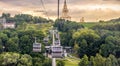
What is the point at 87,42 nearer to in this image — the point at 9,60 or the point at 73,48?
the point at 73,48

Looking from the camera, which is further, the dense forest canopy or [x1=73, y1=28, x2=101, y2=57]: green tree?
[x1=73, y1=28, x2=101, y2=57]: green tree

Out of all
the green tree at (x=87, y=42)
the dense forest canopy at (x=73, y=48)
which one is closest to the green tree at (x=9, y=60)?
the dense forest canopy at (x=73, y=48)

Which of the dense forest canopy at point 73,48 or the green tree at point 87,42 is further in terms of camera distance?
the green tree at point 87,42

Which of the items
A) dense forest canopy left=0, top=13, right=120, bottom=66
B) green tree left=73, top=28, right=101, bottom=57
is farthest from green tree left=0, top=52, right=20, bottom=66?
green tree left=73, top=28, right=101, bottom=57

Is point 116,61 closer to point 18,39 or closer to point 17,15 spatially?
point 18,39

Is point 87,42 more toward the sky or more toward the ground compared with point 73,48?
more toward the sky

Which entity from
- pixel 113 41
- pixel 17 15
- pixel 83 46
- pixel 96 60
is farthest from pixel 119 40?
pixel 17 15

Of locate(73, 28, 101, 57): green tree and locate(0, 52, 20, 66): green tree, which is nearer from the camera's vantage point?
locate(0, 52, 20, 66): green tree

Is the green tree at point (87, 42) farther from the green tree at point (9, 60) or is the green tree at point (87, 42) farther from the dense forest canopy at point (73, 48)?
the green tree at point (9, 60)

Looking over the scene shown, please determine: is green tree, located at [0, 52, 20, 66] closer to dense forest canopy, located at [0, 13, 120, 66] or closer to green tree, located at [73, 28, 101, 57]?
dense forest canopy, located at [0, 13, 120, 66]

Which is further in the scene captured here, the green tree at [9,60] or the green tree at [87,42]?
the green tree at [87,42]

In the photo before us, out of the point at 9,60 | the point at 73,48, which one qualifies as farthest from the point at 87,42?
the point at 9,60
